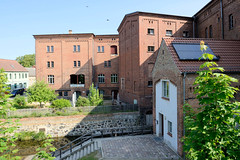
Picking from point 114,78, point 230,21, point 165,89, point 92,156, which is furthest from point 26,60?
point 230,21

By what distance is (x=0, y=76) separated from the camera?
4.71 metres

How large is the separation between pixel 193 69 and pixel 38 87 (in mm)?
18986

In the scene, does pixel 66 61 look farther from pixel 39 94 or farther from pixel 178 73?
pixel 178 73

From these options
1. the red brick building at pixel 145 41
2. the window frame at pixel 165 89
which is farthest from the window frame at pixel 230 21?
the window frame at pixel 165 89

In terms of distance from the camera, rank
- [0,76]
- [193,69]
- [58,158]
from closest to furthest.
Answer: [0,76], [193,69], [58,158]

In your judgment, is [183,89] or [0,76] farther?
[183,89]

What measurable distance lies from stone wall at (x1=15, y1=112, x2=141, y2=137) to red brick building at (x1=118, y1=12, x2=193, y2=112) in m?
2.95

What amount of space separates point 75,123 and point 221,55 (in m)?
15.6

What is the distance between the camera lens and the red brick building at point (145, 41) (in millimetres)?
20938

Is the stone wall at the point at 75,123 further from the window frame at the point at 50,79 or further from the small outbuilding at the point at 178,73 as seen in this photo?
the window frame at the point at 50,79

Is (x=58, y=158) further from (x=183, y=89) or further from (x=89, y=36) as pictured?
(x=89, y=36)

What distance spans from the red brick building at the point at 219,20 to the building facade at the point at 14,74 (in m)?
40.2

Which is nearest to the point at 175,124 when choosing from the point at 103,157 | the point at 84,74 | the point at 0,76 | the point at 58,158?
the point at 103,157

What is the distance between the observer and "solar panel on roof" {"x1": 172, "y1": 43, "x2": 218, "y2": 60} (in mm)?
10725
